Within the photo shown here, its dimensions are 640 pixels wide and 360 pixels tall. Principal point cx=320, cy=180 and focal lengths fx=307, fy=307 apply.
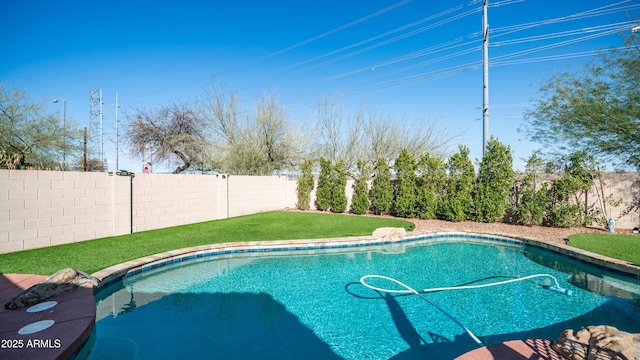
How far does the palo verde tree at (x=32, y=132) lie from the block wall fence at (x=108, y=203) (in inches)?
195

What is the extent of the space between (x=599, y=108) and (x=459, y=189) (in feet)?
14.6

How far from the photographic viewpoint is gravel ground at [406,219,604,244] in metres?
8.66

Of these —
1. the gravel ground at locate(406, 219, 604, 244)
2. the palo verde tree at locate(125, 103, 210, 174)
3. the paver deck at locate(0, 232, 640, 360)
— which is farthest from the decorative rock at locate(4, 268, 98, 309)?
the palo verde tree at locate(125, 103, 210, 174)

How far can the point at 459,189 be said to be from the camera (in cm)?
1114

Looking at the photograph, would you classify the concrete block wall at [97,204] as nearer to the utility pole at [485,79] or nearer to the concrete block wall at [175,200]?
the concrete block wall at [175,200]

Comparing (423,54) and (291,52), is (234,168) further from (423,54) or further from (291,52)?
(423,54)

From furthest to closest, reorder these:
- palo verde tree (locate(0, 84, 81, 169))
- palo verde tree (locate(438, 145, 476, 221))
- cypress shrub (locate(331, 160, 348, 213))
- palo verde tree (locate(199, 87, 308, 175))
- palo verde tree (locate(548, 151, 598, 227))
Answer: palo verde tree (locate(199, 87, 308, 175))
cypress shrub (locate(331, 160, 348, 213))
palo verde tree (locate(0, 84, 81, 169))
palo verde tree (locate(438, 145, 476, 221))
palo verde tree (locate(548, 151, 598, 227))

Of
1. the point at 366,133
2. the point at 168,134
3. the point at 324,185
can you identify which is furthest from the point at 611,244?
the point at 168,134

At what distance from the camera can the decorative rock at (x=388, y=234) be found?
27.7 ft

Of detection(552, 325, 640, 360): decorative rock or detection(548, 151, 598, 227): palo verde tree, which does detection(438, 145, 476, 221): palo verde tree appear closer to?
detection(548, 151, 598, 227): palo verde tree

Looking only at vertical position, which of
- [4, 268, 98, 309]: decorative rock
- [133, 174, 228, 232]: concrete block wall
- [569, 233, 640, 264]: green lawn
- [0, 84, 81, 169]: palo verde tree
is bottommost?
[569, 233, 640, 264]: green lawn

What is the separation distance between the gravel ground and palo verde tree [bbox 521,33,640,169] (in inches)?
99.7

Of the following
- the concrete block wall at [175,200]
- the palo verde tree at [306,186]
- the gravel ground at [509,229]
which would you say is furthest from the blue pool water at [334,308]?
the palo verde tree at [306,186]

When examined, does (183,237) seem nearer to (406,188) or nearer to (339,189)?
(339,189)
